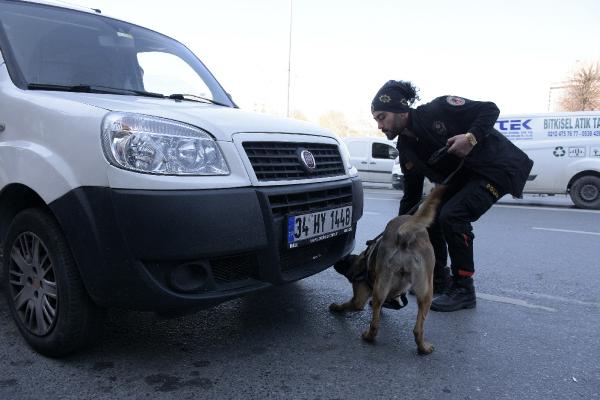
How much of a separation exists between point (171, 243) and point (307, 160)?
969mm

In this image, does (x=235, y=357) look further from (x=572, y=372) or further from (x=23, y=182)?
(x=572, y=372)

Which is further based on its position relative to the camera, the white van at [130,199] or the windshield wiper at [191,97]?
the windshield wiper at [191,97]

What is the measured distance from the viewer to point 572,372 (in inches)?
99.9

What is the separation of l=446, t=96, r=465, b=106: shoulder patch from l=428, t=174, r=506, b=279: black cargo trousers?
508mm

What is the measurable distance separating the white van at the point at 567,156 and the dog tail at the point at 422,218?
922cm

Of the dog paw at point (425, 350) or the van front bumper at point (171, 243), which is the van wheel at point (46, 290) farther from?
the dog paw at point (425, 350)

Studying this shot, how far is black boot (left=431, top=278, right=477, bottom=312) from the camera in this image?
11.5ft

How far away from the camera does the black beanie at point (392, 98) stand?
3.32 m

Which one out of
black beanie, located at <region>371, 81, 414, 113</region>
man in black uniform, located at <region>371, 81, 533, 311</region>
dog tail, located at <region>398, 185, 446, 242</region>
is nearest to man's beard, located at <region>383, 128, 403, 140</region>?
man in black uniform, located at <region>371, 81, 533, 311</region>

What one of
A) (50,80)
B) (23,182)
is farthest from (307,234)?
(50,80)

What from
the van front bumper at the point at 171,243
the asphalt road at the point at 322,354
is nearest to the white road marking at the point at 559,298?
the asphalt road at the point at 322,354

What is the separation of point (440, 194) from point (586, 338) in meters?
1.22

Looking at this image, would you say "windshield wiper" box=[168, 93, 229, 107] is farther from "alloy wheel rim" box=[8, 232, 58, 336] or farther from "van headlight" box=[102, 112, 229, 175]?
"alloy wheel rim" box=[8, 232, 58, 336]

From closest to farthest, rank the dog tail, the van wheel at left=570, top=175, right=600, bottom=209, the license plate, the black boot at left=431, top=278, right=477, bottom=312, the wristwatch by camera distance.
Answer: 1. the license plate
2. the dog tail
3. the wristwatch
4. the black boot at left=431, top=278, right=477, bottom=312
5. the van wheel at left=570, top=175, right=600, bottom=209
